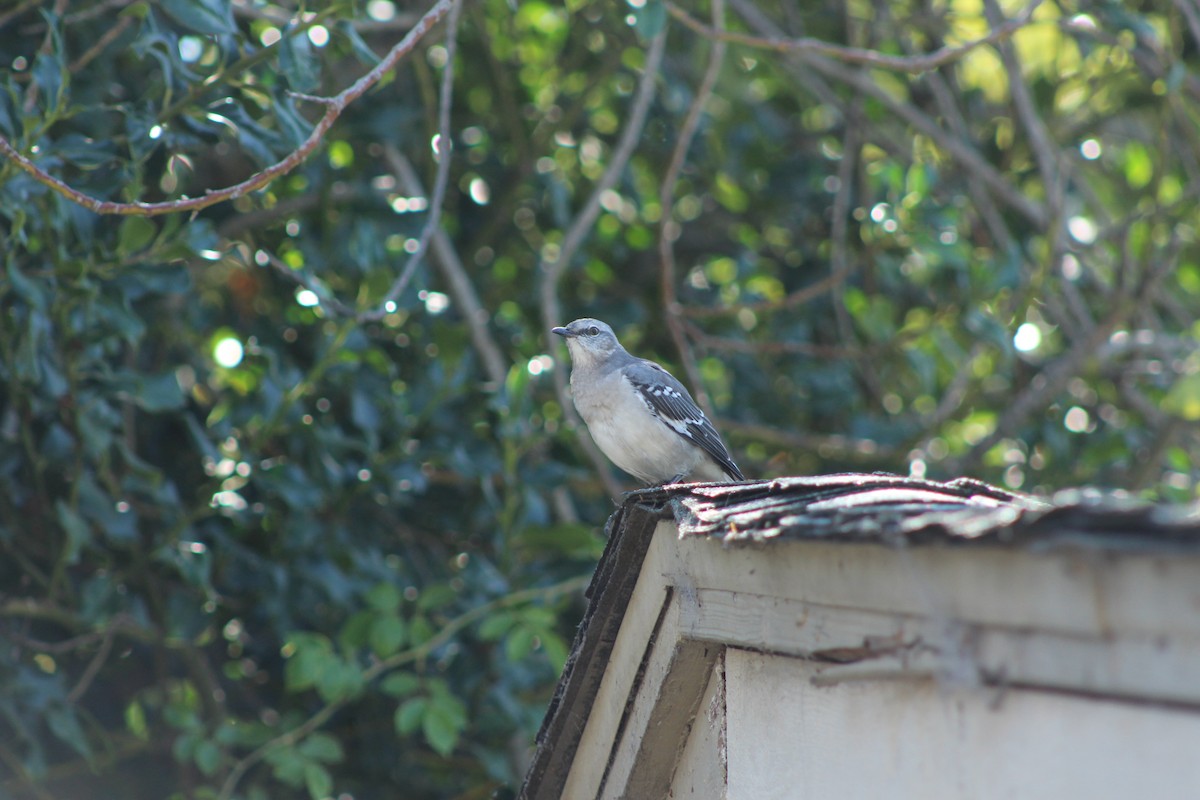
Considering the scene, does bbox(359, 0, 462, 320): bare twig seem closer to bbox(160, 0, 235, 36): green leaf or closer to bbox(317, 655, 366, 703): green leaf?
bbox(160, 0, 235, 36): green leaf

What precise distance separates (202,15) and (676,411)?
7.97 ft

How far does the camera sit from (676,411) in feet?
16.6

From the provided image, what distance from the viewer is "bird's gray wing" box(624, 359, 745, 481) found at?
5.03 m

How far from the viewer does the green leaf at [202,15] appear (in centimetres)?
360

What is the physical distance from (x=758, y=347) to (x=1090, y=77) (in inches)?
112

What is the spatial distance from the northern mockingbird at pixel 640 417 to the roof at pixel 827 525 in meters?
1.89

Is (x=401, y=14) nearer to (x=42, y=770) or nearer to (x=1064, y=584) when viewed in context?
(x=42, y=770)

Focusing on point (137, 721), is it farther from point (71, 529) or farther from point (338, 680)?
point (71, 529)

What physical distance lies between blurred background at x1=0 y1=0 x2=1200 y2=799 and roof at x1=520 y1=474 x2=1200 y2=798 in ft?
4.68

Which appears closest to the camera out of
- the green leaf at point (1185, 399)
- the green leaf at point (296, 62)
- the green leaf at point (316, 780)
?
the green leaf at point (296, 62)

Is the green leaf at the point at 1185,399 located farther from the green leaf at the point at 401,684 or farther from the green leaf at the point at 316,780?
the green leaf at the point at 316,780

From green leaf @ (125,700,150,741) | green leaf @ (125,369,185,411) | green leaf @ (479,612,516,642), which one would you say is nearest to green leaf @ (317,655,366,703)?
green leaf @ (479,612,516,642)

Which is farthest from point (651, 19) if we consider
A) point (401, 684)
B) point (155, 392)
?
point (401, 684)

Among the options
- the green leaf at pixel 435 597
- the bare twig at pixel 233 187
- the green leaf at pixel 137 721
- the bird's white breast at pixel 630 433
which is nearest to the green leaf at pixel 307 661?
the green leaf at pixel 435 597
